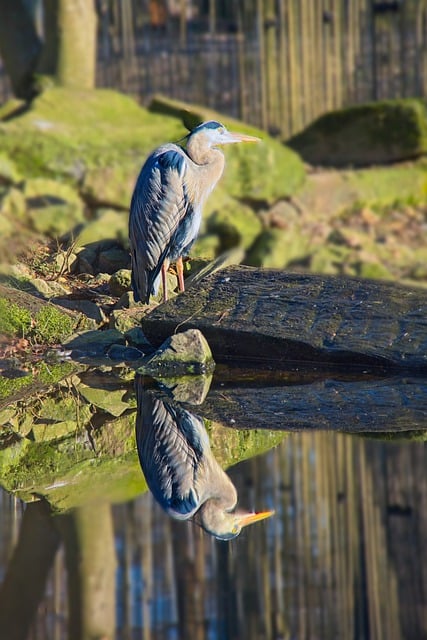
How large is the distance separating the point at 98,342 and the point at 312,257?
5074mm

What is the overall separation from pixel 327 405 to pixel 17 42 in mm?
9762

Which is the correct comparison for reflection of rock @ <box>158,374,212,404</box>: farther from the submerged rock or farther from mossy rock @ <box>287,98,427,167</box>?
mossy rock @ <box>287,98,427,167</box>

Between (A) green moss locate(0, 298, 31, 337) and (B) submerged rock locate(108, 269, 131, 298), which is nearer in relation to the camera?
(A) green moss locate(0, 298, 31, 337)

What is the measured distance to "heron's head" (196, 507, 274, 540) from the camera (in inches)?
131

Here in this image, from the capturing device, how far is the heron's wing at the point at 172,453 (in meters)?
3.45

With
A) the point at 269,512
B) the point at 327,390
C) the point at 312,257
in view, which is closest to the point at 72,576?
the point at 269,512

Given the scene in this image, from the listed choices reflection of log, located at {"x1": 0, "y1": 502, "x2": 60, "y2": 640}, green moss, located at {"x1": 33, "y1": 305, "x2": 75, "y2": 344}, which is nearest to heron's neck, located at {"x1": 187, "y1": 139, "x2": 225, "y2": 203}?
green moss, located at {"x1": 33, "y1": 305, "x2": 75, "y2": 344}

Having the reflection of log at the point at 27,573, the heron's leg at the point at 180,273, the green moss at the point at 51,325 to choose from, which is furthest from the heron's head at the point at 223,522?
the green moss at the point at 51,325

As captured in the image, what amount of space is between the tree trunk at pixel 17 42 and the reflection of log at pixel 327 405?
8.99 metres

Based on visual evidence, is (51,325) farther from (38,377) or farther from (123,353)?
(38,377)

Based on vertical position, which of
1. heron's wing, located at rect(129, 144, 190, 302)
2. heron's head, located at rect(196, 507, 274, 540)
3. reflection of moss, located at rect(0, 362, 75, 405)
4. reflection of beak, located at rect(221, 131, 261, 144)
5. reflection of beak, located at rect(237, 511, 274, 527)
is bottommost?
reflection of moss, located at rect(0, 362, 75, 405)

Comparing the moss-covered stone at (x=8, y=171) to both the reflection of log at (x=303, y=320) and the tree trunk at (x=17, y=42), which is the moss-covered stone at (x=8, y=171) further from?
the reflection of log at (x=303, y=320)

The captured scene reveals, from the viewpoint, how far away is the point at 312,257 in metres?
10.7

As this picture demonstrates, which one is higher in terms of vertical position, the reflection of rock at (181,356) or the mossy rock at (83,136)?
the mossy rock at (83,136)
